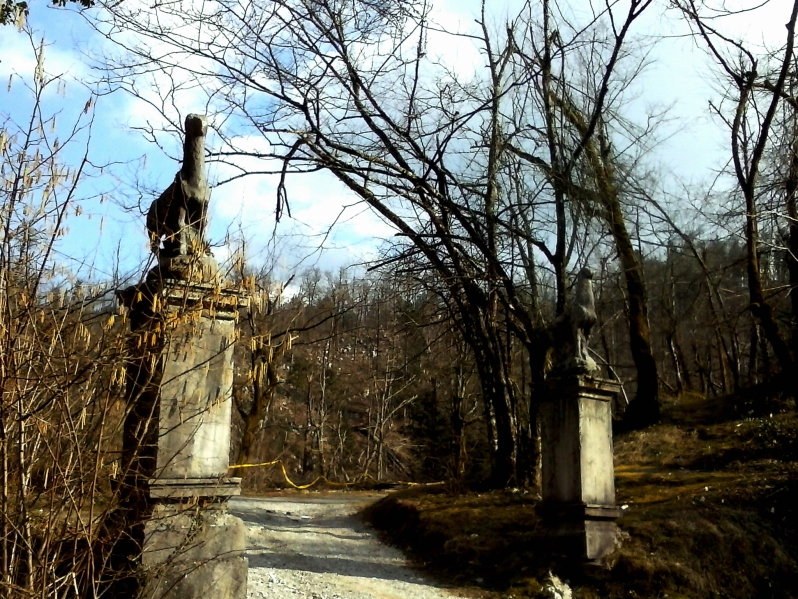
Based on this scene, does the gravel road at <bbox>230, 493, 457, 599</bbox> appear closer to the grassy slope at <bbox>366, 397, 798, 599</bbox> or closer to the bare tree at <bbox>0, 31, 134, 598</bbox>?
the grassy slope at <bbox>366, 397, 798, 599</bbox>

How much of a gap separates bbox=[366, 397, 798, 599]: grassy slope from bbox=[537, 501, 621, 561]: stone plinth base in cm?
17

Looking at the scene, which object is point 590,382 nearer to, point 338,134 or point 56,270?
point 338,134

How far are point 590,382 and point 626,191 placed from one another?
14.5 feet

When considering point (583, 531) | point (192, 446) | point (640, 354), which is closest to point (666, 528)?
point (583, 531)

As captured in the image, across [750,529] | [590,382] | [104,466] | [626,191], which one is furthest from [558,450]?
[104,466]

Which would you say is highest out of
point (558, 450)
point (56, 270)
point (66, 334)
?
point (56, 270)

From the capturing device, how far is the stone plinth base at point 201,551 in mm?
5332

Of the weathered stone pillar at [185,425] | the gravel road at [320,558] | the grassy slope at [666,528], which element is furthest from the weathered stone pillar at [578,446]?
the weathered stone pillar at [185,425]

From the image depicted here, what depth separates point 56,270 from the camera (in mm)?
4426

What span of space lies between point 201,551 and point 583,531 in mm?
5037

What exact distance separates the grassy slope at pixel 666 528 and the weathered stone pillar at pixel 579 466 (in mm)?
283

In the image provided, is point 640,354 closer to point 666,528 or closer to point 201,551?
point 666,528

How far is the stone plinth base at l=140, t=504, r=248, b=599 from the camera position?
5332 millimetres

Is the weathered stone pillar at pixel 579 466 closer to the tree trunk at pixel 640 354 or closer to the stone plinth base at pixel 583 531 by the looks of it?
the stone plinth base at pixel 583 531
